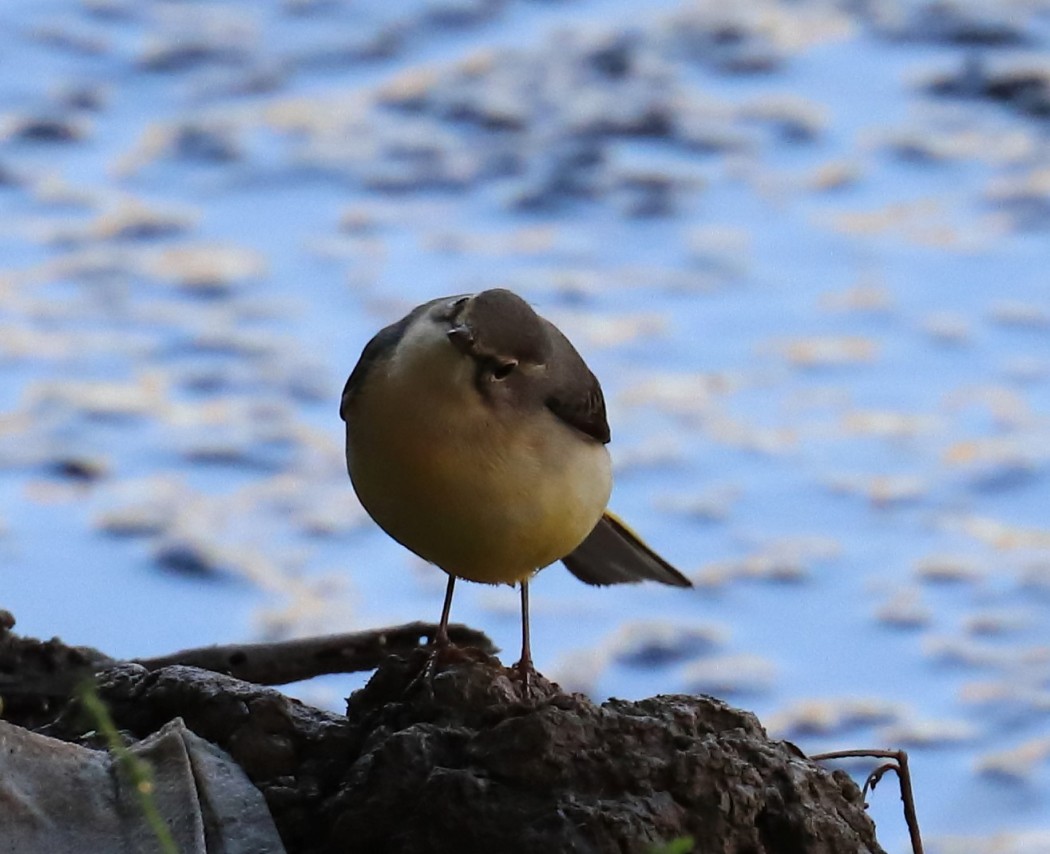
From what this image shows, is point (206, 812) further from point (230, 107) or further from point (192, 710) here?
point (230, 107)

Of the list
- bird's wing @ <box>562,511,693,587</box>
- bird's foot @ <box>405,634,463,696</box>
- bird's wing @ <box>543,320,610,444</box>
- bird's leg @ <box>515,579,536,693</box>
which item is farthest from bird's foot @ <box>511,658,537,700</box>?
bird's wing @ <box>562,511,693,587</box>

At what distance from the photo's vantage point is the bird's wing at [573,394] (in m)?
4.39

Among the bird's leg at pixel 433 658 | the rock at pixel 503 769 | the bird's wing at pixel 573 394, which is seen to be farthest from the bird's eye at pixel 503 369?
the rock at pixel 503 769

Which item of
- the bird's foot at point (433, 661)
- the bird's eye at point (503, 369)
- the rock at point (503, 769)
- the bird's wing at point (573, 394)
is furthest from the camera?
the bird's wing at point (573, 394)

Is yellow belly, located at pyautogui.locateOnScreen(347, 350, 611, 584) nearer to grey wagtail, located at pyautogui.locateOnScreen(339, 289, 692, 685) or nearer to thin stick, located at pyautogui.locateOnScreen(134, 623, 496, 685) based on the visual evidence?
grey wagtail, located at pyautogui.locateOnScreen(339, 289, 692, 685)

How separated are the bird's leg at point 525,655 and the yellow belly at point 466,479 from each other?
0.59ft

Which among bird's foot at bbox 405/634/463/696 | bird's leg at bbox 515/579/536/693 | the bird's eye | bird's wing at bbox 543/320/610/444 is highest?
bird's wing at bbox 543/320/610/444

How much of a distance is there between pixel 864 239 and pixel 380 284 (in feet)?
8.78

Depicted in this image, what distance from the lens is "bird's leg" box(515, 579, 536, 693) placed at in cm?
394

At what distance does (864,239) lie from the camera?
10.6 m

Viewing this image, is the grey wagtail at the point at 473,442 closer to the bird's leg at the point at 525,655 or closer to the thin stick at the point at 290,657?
the bird's leg at the point at 525,655

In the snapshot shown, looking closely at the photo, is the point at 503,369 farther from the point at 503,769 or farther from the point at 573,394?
the point at 503,769

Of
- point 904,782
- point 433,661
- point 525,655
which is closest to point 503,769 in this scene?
point 433,661

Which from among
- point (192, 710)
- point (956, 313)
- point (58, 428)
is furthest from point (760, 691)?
point (192, 710)
